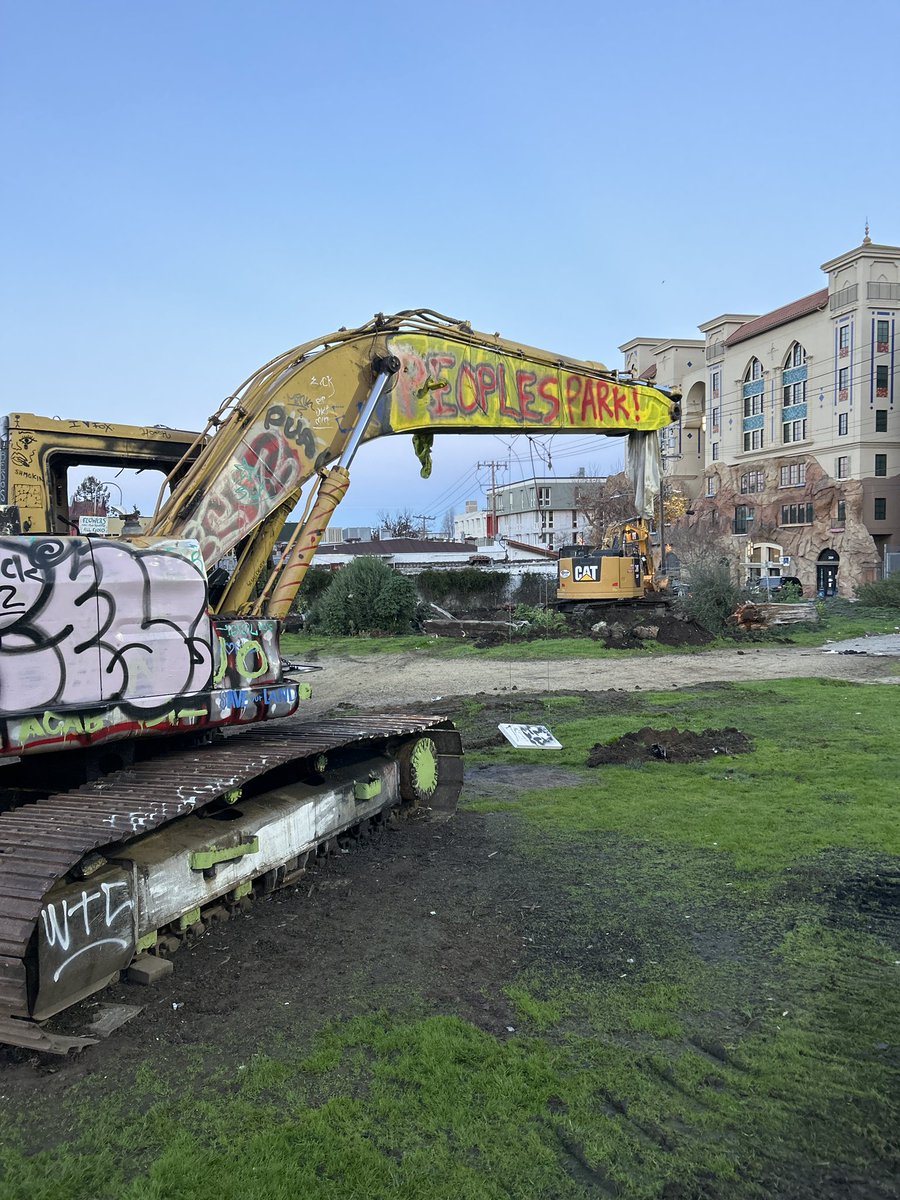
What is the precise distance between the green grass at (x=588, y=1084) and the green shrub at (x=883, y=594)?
93.8ft

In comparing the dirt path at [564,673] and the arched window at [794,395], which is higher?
the arched window at [794,395]

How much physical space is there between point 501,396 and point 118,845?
4.71 m

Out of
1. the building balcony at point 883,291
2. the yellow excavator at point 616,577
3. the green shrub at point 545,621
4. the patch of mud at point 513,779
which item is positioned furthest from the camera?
the building balcony at point 883,291

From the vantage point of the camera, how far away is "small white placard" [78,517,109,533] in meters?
5.41

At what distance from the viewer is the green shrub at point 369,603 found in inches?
1056

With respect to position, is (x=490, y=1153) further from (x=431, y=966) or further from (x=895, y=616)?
(x=895, y=616)

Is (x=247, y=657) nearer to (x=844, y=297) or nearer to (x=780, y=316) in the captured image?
(x=844, y=297)

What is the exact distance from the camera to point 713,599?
2305cm

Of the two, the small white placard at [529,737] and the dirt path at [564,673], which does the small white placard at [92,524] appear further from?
the dirt path at [564,673]

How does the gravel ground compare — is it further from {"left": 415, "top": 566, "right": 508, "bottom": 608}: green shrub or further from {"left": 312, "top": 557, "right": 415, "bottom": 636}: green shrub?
{"left": 415, "top": 566, "right": 508, "bottom": 608}: green shrub

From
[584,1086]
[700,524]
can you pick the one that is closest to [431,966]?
[584,1086]

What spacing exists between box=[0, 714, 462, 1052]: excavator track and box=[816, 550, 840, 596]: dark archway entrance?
1955 inches

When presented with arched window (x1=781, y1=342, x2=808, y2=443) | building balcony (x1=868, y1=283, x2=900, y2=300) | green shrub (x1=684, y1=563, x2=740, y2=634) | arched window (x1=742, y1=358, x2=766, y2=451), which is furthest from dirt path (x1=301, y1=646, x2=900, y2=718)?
arched window (x1=742, y1=358, x2=766, y2=451)

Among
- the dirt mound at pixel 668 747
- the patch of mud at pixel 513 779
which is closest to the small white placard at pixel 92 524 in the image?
the patch of mud at pixel 513 779
